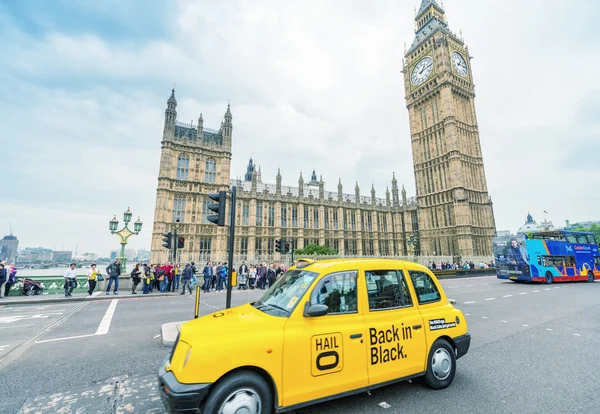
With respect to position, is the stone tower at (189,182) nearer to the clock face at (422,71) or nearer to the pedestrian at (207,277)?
the pedestrian at (207,277)

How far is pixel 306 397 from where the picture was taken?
2.63 metres

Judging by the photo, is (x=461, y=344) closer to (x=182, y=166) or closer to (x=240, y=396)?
(x=240, y=396)

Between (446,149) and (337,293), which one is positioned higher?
(446,149)

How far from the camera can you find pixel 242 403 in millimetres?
2381

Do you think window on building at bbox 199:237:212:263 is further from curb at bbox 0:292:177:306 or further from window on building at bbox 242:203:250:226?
curb at bbox 0:292:177:306

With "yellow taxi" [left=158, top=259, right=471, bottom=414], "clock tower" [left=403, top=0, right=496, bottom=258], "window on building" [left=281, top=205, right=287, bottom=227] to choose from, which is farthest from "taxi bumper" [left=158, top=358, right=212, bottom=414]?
"clock tower" [left=403, top=0, right=496, bottom=258]

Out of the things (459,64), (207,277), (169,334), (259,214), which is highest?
(459,64)

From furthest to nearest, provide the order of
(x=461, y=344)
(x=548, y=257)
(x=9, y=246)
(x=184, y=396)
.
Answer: (x=9, y=246)
(x=548, y=257)
(x=461, y=344)
(x=184, y=396)

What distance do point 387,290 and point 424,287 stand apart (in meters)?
0.78

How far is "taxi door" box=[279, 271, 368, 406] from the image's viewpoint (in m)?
2.61

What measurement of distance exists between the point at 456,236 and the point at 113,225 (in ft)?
147

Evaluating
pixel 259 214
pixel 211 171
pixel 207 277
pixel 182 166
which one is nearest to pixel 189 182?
pixel 182 166

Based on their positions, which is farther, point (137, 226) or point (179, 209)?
point (179, 209)

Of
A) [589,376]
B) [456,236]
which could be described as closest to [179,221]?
[589,376]
